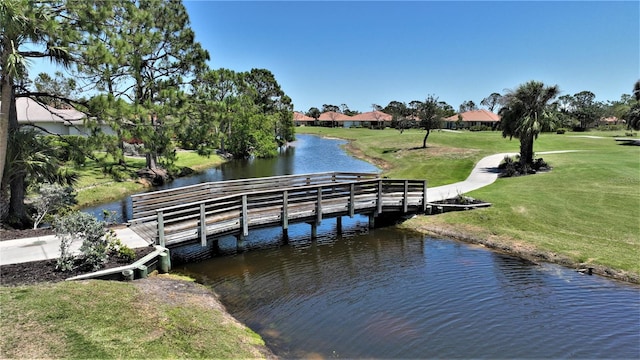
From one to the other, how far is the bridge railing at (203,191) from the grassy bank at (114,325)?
199 inches

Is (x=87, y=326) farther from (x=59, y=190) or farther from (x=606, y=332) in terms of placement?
(x=606, y=332)

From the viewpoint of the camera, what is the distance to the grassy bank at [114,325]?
6.08 m

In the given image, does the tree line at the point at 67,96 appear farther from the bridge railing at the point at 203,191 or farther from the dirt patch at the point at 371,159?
the dirt patch at the point at 371,159

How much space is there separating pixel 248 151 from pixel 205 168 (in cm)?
1247

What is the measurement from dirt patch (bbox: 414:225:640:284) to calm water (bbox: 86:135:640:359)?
0.50 metres

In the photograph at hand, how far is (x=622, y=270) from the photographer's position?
40.4 ft

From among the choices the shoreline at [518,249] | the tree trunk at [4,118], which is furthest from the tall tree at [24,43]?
the shoreline at [518,249]

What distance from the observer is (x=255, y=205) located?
15234 mm

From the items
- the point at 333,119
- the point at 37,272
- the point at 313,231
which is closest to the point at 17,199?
the point at 37,272

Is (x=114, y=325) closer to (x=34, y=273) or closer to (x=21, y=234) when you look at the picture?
(x=34, y=273)

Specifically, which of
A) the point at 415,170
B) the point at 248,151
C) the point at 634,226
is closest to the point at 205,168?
the point at 248,151

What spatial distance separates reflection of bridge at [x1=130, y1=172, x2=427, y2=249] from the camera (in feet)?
43.0

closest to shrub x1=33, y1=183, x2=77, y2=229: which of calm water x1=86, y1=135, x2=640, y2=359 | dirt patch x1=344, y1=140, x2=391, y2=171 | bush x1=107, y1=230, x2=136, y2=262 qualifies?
bush x1=107, y1=230, x2=136, y2=262

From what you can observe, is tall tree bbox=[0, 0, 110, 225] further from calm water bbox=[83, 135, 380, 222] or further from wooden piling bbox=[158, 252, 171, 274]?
calm water bbox=[83, 135, 380, 222]
